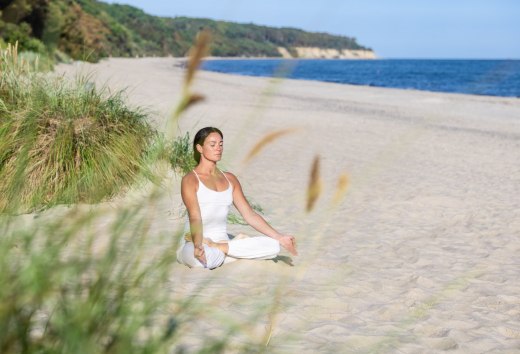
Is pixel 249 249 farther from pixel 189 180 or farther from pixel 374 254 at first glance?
pixel 374 254

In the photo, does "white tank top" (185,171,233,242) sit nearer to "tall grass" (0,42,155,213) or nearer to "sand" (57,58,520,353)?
"sand" (57,58,520,353)

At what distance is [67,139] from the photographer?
21.6 ft

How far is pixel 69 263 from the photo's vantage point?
1926 millimetres

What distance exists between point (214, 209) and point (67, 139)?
220 cm

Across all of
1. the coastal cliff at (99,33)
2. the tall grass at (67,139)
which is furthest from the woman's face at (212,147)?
the coastal cliff at (99,33)

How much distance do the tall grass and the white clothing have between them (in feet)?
4.34

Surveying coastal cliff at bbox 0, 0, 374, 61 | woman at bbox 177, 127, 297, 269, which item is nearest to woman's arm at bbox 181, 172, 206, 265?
woman at bbox 177, 127, 297, 269

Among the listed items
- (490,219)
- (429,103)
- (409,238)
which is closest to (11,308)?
Answer: (409,238)

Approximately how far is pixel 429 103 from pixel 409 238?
75.1ft

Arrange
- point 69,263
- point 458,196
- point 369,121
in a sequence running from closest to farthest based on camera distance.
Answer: point 69,263 < point 458,196 < point 369,121

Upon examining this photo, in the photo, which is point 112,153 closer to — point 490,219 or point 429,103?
point 490,219

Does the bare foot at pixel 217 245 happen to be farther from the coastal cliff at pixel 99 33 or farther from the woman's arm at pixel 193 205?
the coastal cliff at pixel 99 33

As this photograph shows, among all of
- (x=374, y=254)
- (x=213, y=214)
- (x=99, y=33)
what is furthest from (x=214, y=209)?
(x=99, y=33)

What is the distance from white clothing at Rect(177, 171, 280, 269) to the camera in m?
5.03
